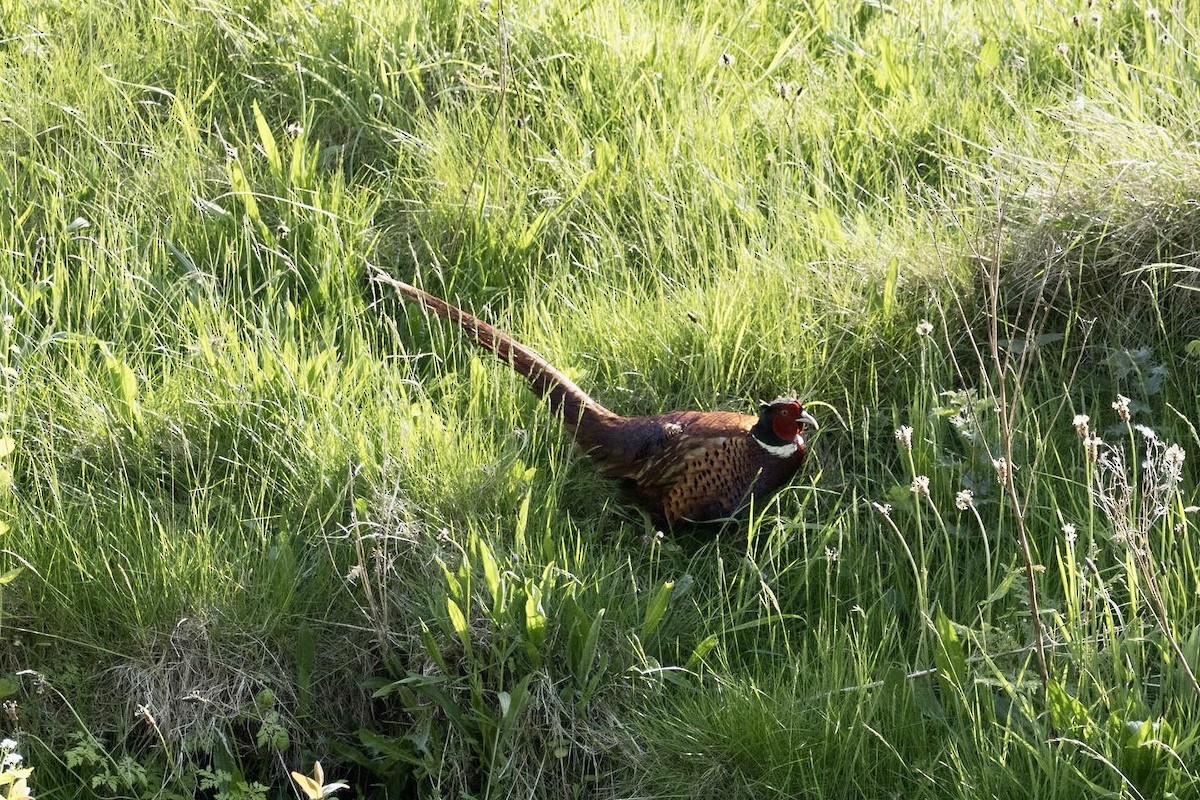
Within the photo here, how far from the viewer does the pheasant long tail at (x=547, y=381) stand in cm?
350

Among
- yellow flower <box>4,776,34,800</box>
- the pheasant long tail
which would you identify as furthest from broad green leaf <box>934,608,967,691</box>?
yellow flower <box>4,776,34,800</box>

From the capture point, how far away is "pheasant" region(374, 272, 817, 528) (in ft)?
11.0

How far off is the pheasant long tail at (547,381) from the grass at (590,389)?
0.18 ft

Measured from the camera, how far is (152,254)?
13.1 feet

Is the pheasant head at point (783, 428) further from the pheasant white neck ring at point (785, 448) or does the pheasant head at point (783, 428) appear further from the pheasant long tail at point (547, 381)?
the pheasant long tail at point (547, 381)

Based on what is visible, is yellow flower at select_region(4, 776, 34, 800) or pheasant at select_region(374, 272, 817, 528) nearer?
yellow flower at select_region(4, 776, 34, 800)

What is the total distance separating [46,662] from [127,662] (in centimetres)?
19

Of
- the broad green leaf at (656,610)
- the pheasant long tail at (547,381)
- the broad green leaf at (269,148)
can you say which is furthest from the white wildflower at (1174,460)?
the broad green leaf at (269,148)

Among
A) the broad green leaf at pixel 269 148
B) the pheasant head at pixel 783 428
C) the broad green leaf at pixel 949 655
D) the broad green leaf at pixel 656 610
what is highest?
the broad green leaf at pixel 269 148

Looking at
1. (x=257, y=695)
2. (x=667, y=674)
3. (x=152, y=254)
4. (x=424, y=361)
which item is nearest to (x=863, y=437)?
(x=667, y=674)

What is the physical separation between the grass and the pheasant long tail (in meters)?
0.06

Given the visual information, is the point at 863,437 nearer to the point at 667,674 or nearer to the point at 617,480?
the point at 617,480

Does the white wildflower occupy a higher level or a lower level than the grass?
higher

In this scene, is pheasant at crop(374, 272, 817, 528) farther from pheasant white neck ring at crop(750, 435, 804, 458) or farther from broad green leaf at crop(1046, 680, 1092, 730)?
broad green leaf at crop(1046, 680, 1092, 730)
